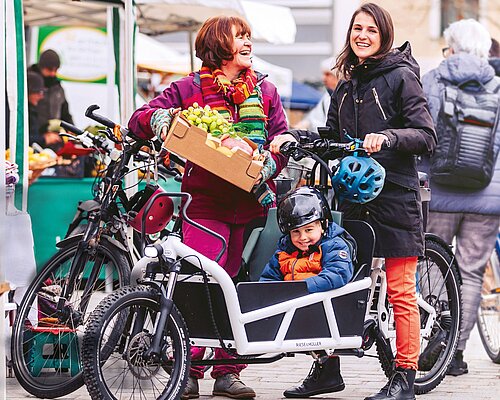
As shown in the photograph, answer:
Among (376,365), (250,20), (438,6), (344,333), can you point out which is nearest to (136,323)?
(344,333)

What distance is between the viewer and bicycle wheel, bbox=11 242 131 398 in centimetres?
621

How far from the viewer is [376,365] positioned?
7621 mm

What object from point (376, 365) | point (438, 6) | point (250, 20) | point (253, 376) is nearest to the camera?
point (253, 376)

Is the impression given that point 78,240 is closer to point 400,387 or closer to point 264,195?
point 264,195

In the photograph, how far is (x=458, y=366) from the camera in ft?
24.1

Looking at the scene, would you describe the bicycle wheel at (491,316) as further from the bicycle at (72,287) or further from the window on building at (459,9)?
the window on building at (459,9)

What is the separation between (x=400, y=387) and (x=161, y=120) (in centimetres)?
167

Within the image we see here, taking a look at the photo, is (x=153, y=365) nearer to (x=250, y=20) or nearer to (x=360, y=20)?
(x=360, y=20)

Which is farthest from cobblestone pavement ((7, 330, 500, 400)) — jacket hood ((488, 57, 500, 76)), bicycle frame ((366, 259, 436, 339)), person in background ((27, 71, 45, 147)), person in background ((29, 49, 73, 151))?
person in background ((29, 49, 73, 151))

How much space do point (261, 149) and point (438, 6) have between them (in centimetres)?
1642

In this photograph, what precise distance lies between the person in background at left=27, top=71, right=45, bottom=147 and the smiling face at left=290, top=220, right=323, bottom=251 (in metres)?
7.99

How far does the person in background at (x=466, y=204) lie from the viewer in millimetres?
7375

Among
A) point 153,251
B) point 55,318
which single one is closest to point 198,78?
point 153,251

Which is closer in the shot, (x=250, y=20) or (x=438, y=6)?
(x=250, y=20)
